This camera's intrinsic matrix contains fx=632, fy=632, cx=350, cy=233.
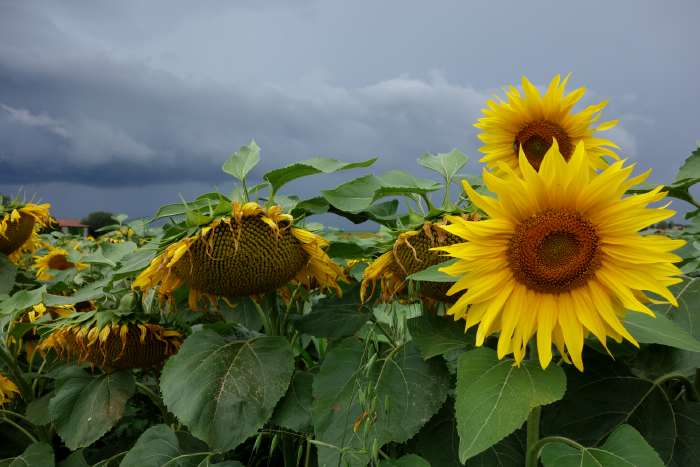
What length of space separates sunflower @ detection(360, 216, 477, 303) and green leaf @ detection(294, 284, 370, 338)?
0.24 ft

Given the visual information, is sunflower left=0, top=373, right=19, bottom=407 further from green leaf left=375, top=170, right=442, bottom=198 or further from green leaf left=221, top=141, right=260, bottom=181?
green leaf left=375, top=170, right=442, bottom=198

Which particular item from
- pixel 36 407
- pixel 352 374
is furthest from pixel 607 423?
pixel 36 407

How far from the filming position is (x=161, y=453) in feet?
5.39

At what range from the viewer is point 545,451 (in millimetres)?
1145

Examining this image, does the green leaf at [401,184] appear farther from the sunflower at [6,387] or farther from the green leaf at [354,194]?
the sunflower at [6,387]

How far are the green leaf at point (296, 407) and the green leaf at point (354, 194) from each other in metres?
0.44

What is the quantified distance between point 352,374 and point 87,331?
34.4 inches

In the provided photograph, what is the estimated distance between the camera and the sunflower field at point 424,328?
45.5 inches

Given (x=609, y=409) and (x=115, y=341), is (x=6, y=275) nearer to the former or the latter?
(x=115, y=341)

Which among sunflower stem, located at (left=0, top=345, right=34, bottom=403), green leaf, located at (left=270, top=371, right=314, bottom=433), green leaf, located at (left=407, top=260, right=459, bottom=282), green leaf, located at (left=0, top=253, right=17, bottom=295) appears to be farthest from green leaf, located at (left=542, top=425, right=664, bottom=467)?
green leaf, located at (left=0, top=253, right=17, bottom=295)

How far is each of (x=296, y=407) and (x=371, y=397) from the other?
1.00 ft

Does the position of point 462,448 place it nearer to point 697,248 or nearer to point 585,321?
point 585,321

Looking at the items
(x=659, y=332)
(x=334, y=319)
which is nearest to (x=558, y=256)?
(x=659, y=332)

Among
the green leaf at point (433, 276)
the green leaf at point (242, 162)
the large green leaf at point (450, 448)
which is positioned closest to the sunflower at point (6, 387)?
the green leaf at point (242, 162)
